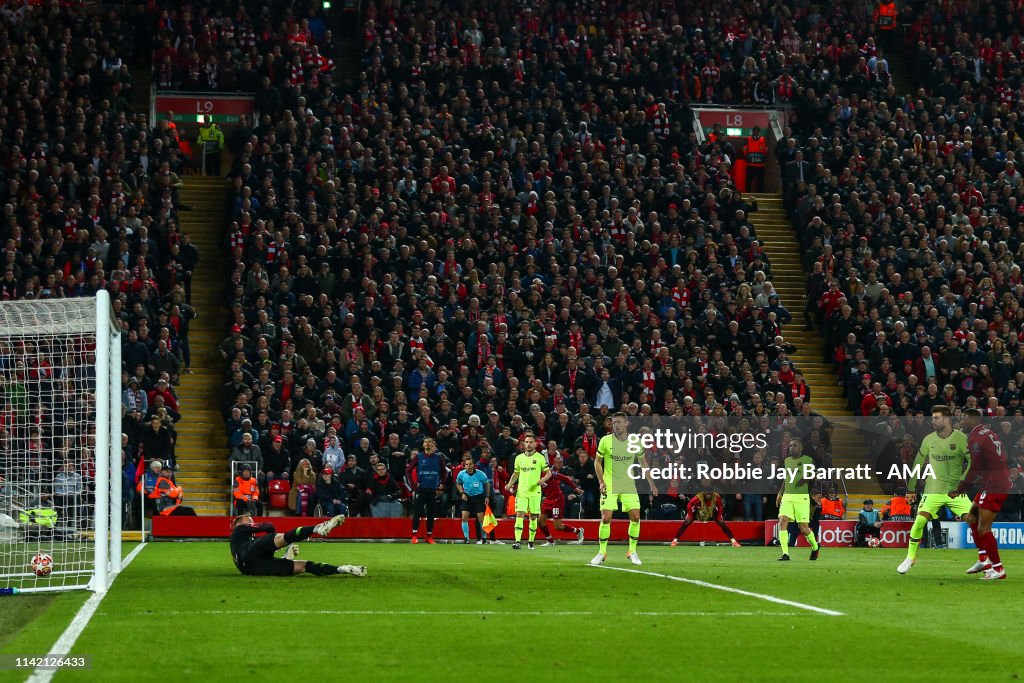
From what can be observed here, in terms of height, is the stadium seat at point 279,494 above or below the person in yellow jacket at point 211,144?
below

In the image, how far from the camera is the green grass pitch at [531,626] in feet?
32.8

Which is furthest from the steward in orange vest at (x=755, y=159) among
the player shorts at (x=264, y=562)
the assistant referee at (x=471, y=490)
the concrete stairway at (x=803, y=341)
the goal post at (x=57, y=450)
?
the player shorts at (x=264, y=562)

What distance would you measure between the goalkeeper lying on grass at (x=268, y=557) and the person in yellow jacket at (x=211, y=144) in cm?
2372

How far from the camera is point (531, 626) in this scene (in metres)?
12.5

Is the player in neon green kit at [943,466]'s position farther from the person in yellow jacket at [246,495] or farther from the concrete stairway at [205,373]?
the concrete stairway at [205,373]

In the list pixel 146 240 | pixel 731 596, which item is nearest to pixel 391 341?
pixel 146 240

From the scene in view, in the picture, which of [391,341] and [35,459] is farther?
[391,341]

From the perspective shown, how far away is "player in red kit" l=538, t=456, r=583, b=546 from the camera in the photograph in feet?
96.4

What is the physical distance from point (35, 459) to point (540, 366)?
1350 centimetres

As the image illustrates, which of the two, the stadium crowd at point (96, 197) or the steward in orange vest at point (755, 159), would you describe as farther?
the steward in orange vest at point (755, 159)

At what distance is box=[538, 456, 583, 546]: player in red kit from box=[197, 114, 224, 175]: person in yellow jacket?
597 inches

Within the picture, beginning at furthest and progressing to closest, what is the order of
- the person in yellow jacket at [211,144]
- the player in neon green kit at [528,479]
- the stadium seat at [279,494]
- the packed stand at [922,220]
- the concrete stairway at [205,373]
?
the person in yellow jacket at [211,144], the packed stand at [922,220], the concrete stairway at [205,373], the stadium seat at [279,494], the player in neon green kit at [528,479]

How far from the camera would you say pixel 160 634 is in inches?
459

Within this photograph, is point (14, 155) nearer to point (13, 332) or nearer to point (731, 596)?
point (13, 332)
